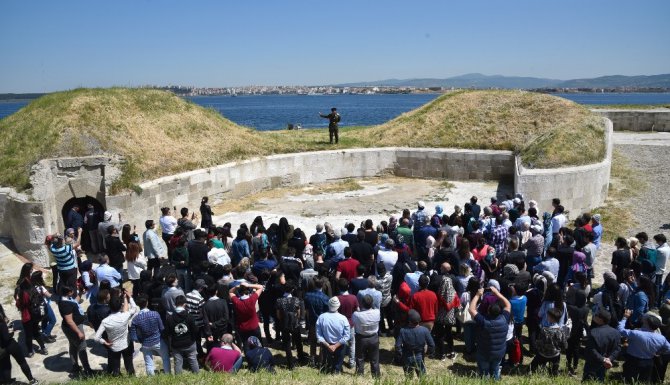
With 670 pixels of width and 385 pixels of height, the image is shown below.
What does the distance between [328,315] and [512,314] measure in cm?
258

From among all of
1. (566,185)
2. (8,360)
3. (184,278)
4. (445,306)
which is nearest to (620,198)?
(566,185)

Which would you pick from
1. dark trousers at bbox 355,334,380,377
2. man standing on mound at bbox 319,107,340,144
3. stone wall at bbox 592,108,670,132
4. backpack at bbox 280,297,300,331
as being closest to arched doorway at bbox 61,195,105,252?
backpack at bbox 280,297,300,331

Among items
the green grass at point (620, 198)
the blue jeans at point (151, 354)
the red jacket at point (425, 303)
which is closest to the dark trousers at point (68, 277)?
the blue jeans at point (151, 354)

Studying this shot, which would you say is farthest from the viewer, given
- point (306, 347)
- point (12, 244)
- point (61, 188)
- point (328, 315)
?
point (61, 188)

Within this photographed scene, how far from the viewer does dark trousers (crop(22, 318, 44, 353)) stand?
24.7 feet

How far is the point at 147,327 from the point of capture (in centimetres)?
648

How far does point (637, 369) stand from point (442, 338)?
8.25ft

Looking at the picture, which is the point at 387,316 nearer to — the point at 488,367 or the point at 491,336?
the point at 488,367

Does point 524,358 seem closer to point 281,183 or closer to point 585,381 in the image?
point 585,381

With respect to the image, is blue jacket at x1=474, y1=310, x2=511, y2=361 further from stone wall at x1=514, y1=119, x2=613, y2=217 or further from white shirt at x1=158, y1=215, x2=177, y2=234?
stone wall at x1=514, y1=119, x2=613, y2=217

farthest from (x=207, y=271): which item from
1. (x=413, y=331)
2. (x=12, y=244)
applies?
(x=12, y=244)

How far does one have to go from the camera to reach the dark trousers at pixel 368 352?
668 centimetres

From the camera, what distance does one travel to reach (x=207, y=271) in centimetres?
820

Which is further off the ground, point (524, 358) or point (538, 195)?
point (538, 195)
